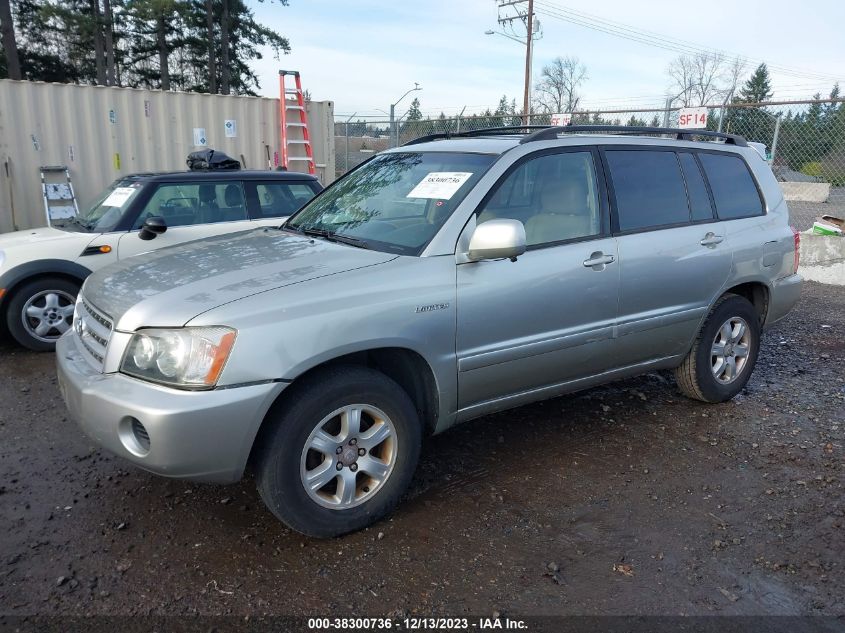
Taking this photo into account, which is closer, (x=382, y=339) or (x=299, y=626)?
(x=299, y=626)

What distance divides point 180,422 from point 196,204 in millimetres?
4217

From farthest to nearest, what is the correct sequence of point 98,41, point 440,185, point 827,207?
point 98,41 → point 827,207 → point 440,185

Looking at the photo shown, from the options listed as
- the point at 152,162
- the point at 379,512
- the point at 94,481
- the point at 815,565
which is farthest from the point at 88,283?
the point at 152,162

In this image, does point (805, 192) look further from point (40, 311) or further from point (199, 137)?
point (40, 311)

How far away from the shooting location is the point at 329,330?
2.77 meters

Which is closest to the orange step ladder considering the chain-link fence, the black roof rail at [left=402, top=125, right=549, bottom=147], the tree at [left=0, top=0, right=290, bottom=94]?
the chain-link fence

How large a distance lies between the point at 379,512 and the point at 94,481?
163 centimetres

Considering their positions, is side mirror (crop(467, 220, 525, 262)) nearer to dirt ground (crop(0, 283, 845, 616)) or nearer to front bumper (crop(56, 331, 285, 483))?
front bumper (crop(56, 331, 285, 483))

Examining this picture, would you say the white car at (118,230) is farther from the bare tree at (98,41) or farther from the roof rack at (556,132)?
the bare tree at (98,41)

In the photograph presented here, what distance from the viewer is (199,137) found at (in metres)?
10.6

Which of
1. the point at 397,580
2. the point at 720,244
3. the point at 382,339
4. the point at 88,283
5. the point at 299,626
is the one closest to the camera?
the point at 299,626

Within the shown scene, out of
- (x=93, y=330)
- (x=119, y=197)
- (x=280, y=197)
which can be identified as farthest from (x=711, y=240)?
(x=119, y=197)

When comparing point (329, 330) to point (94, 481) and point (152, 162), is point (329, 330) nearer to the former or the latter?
point (94, 481)

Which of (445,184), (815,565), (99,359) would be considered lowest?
(815,565)
